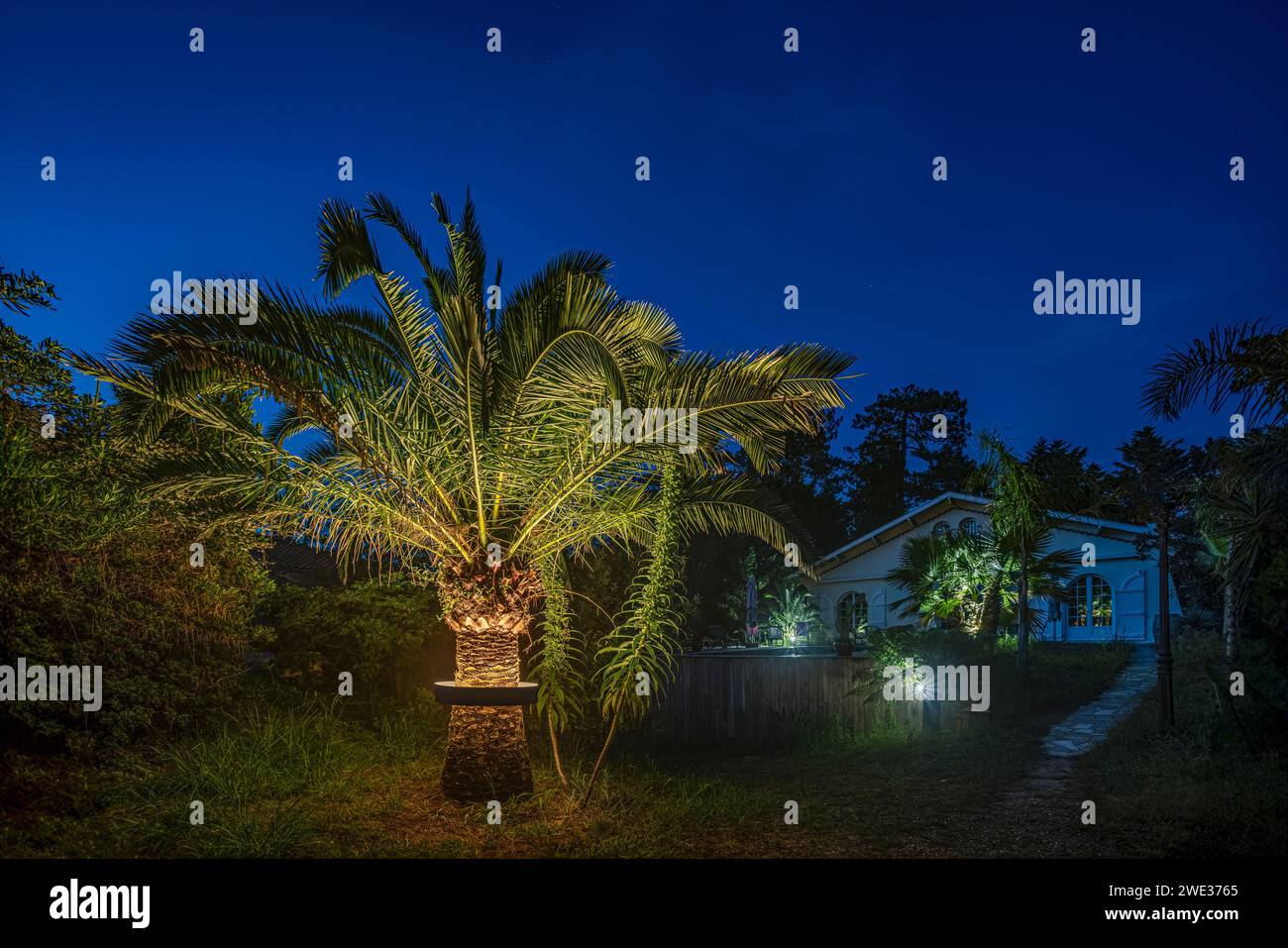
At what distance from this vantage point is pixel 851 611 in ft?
86.6

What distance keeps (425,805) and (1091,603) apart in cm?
1996

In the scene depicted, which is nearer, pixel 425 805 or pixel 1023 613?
pixel 425 805

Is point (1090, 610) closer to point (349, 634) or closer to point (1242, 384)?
point (1242, 384)

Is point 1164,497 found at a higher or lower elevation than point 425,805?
higher

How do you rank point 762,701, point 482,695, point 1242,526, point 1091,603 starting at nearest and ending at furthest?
Answer: point 482,695 < point 1242,526 < point 762,701 < point 1091,603

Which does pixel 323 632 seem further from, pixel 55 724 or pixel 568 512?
pixel 568 512

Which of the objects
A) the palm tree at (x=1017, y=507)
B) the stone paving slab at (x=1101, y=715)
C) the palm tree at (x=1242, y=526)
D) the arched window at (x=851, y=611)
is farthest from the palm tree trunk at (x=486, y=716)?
the arched window at (x=851, y=611)

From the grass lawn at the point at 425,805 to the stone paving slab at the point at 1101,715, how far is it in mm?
743

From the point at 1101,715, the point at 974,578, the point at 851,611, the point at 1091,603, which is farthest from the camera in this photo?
the point at 851,611

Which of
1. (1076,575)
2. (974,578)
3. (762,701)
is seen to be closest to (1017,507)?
(974,578)
